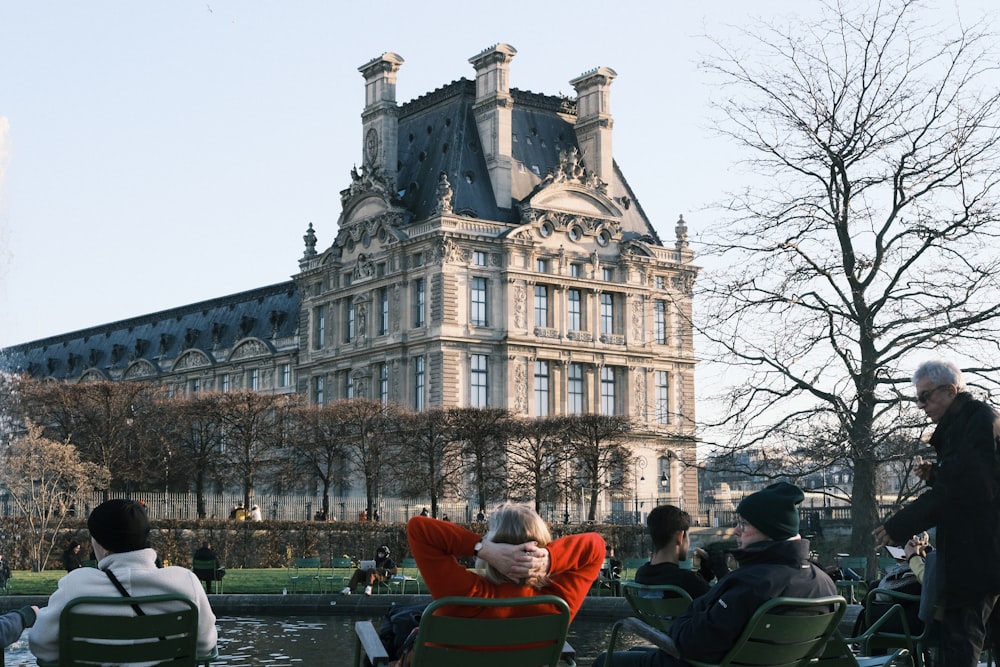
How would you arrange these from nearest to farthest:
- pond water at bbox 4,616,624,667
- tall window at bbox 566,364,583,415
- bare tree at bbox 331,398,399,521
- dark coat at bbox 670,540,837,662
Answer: dark coat at bbox 670,540,837,662
pond water at bbox 4,616,624,667
bare tree at bbox 331,398,399,521
tall window at bbox 566,364,583,415

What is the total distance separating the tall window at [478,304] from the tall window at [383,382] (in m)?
4.72

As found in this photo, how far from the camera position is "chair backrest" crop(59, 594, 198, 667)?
5.46 metres

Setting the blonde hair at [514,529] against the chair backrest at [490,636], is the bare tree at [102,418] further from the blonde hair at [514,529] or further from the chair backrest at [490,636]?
the chair backrest at [490,636]

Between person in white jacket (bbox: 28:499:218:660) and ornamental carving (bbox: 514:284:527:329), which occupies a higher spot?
ornamental carving (bbox: 514:284:527:329)

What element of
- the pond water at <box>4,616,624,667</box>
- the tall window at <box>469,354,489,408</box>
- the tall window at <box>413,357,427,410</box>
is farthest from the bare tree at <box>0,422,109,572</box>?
the tall window at <box>469,354,489,408</box>

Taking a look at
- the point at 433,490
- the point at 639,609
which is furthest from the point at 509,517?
the point at 433,490

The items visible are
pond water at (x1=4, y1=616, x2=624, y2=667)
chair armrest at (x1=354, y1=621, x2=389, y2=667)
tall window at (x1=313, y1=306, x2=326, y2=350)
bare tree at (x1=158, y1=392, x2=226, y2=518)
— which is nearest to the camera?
chair armrest at (x1=354, y1=621, x2=389, y2=667)

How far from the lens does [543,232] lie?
62.3m

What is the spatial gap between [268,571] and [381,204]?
31.8 metres

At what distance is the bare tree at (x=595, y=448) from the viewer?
174 ft

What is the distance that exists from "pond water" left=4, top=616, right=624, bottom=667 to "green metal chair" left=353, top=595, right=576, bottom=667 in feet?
25.7

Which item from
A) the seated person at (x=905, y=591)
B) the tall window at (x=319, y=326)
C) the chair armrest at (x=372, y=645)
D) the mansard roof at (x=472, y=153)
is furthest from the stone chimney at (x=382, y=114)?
the chair armrest at (x=372, y=645)

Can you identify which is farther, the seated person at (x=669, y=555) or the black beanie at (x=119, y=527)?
the seated person at (x=669, y=555)

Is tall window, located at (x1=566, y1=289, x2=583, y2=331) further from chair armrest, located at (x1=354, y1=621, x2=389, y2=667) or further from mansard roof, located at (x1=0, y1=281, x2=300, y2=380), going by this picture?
chair armrest, located at (x1=354, y1=621, x2=389, y2=667)
